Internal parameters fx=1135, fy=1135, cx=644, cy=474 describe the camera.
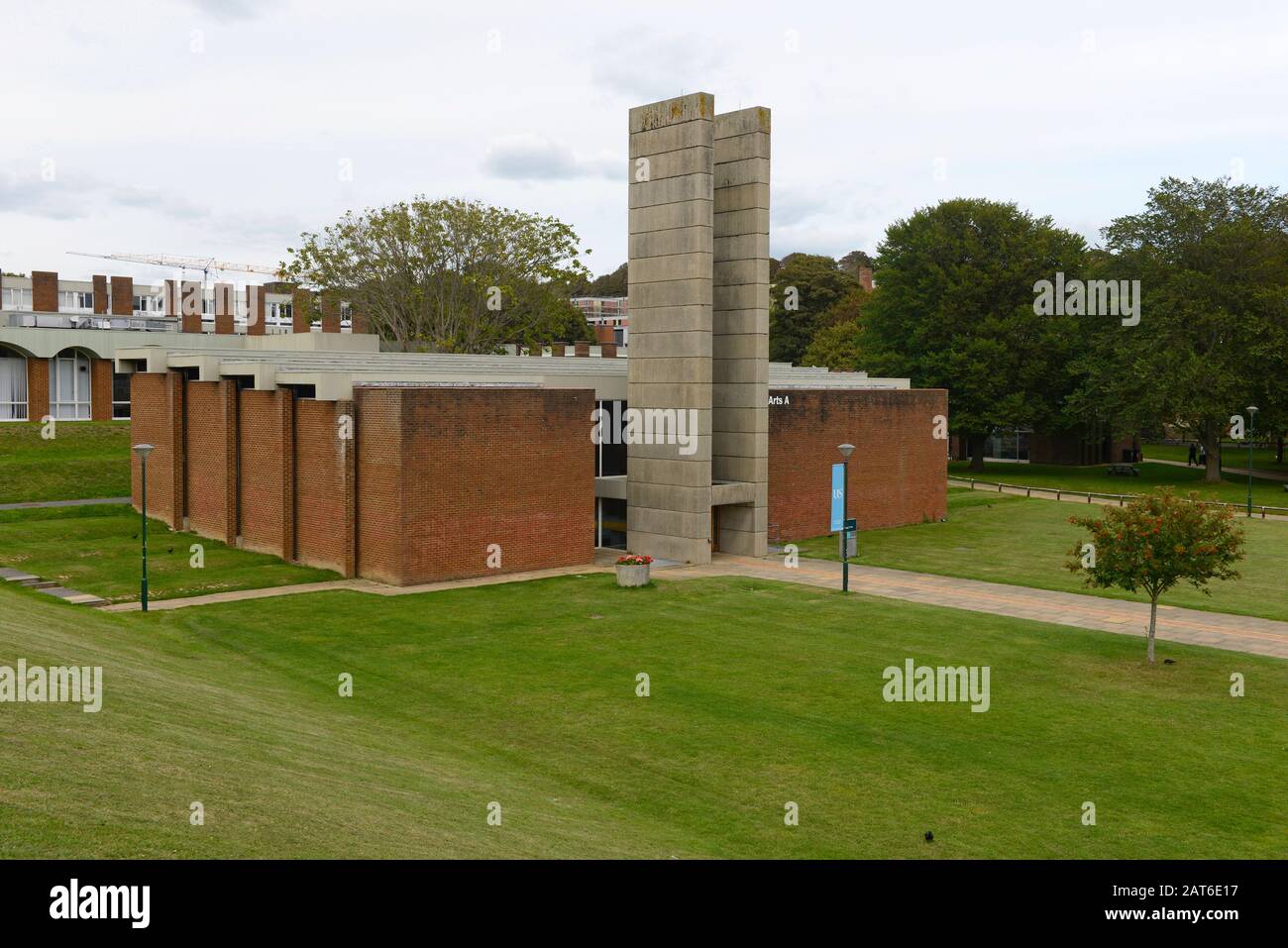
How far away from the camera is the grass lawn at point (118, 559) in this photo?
3206 centimetres

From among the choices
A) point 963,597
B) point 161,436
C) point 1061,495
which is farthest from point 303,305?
point 963,597

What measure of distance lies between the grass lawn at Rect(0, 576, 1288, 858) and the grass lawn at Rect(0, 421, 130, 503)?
70.5 ft

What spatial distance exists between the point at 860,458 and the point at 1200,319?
3056cm

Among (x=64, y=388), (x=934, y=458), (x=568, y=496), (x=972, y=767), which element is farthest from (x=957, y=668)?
(x=64, y=388)

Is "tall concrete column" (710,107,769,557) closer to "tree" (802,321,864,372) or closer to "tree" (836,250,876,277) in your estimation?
"tree" (802,321,864,372)

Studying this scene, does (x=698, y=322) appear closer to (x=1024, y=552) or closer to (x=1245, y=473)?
(x=1024, y=552)

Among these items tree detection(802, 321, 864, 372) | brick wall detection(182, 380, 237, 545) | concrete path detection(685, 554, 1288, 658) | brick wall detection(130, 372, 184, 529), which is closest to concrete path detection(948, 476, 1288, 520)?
tree detection(802, 321, 864, 372)

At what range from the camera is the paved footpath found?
29.0 m

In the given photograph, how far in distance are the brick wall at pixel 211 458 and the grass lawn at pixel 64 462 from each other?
8.26 meters

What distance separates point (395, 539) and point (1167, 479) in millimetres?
59795

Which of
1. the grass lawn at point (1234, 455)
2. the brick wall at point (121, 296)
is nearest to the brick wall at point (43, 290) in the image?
the brick wall at point (121, 296)

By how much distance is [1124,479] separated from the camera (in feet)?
246
